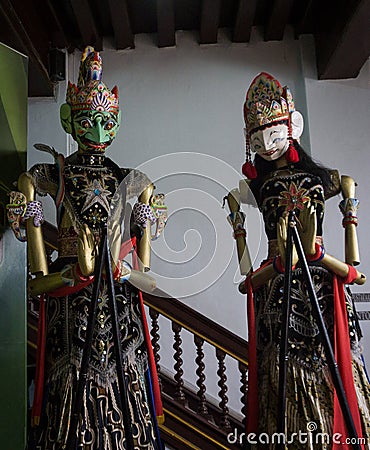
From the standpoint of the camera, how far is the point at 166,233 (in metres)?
3.66

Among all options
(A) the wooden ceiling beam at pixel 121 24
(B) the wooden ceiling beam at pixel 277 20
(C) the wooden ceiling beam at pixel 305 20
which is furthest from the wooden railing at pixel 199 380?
(C) the wooden ceiling beam at pixel 305 20

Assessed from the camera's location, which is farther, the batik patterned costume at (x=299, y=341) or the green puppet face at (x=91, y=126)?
the green puppet face at (x=91, y=126)

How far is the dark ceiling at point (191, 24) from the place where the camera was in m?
3.19

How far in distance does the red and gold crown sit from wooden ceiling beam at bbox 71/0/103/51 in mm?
1470

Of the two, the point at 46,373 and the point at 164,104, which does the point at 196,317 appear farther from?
the point at 164,104

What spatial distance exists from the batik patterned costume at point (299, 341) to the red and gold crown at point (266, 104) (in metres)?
0.21

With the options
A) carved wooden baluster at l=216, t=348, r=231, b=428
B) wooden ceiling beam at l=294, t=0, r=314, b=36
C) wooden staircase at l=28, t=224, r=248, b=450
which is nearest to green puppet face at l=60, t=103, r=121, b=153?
wooden staircase at l=28, t=224, r=248, b=450

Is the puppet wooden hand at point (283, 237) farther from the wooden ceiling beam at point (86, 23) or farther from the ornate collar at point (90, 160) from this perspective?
the wooden ceiling beam at point (86, 23)

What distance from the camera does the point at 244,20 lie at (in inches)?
140

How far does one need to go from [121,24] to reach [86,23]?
21 centimetres

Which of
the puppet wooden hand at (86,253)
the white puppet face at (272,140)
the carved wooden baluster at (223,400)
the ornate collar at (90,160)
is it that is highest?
the white puppet face at (272,140)

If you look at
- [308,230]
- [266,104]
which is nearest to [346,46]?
[266,104]

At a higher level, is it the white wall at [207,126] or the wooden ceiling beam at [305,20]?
the wooden ceiling beam at [305,20]

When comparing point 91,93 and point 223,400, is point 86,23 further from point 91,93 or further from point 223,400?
point 223,400
